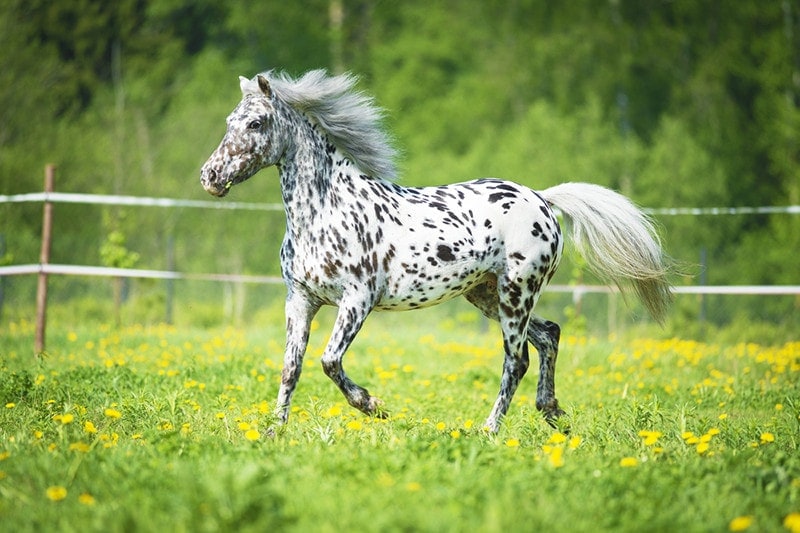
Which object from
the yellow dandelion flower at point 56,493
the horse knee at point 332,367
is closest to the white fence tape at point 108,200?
the horse knee at point 332,367

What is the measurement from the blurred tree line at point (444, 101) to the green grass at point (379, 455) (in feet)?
33.3

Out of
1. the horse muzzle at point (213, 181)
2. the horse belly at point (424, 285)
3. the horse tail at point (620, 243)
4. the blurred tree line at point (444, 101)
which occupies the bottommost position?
the horse belly at point (424, 285)

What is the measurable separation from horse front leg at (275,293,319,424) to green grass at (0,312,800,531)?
12 centimetres

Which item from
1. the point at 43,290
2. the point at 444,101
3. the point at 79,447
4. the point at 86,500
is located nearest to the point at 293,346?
the point at 79,447

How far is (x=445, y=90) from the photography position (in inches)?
955

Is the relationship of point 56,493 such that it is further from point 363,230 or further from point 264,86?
point 264,86

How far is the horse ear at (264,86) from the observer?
5363 mm

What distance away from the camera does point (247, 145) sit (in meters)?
5.30

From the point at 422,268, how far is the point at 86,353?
469 cm

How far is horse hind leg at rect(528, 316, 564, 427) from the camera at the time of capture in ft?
19.4

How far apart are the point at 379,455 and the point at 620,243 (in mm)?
2975

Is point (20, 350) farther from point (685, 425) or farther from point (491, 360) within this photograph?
point (685, 425)

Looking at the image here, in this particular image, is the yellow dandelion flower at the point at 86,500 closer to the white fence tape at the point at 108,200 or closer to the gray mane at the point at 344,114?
the gray mane at the point at 344,114

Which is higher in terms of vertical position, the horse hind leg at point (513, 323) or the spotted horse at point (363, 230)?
the spotted horse at point (363, 230)
